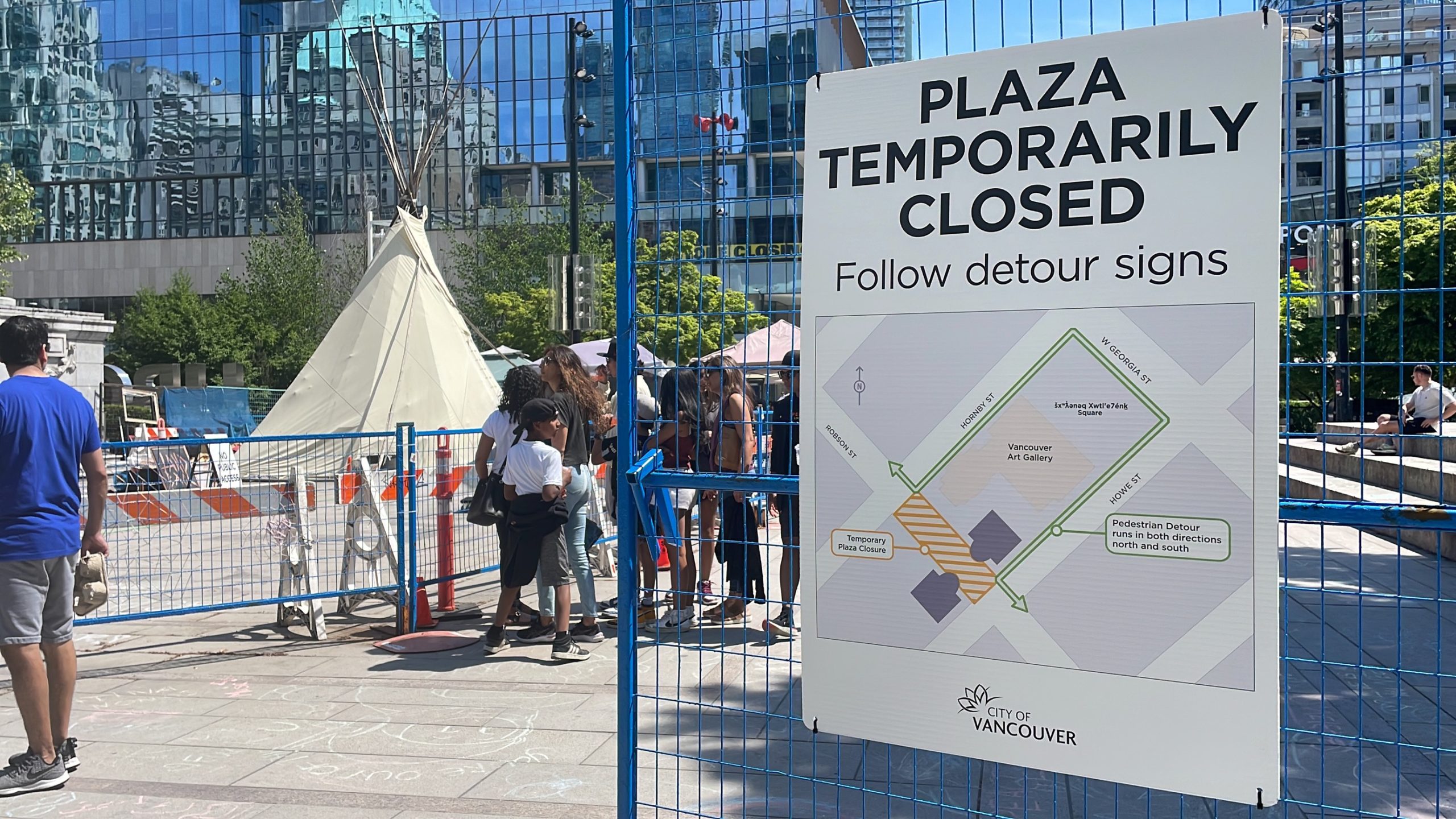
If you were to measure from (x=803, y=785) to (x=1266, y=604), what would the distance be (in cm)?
260

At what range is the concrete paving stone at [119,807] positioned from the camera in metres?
4.46

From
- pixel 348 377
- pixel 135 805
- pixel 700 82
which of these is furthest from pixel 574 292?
pixel 700 82

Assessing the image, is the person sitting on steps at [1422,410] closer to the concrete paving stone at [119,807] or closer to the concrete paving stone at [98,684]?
the concrete paving stone at [119,807]

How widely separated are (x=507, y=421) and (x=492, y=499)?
516 millimetres

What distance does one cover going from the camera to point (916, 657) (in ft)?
9.32

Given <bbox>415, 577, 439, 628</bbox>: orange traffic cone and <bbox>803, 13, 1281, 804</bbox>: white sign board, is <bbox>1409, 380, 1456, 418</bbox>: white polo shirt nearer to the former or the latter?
<bbox>415, 577, 439, 628</bbox>: orange traffic cone

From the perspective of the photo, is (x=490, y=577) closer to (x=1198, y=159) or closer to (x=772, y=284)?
(x=772, y=284)

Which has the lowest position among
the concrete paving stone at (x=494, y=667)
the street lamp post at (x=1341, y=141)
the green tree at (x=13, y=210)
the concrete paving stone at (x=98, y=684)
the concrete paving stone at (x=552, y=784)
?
the concrete paving stone at (x=98, y=684)

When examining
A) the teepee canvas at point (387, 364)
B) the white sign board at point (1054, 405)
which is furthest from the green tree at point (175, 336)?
the white sign board at point (1054, 405)

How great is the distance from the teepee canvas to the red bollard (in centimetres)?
1163

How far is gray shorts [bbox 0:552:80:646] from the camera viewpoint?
463cm

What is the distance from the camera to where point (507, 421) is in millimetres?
7297

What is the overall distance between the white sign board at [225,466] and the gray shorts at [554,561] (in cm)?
216

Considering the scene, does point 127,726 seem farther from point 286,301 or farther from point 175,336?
point 175,336
